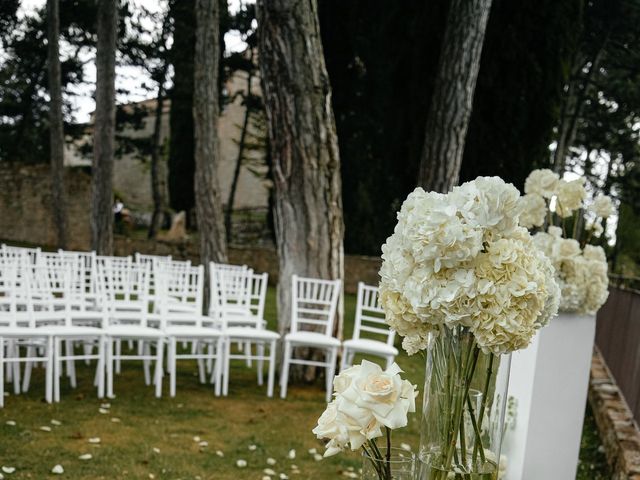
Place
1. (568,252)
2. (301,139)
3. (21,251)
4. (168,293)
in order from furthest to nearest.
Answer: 1. (21,251)
2. (168,293)
3. (301,139)
4. (568,252)

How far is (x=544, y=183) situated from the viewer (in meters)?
2.76

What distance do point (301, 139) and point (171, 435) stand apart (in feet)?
9.39

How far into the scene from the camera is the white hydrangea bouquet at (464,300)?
1268 millimetres

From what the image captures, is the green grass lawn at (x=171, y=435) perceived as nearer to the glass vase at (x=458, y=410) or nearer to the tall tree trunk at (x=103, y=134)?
the glass vase at (x=458, y=410)

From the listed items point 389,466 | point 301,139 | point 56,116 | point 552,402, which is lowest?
point 552,402

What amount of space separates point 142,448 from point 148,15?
50.9ft

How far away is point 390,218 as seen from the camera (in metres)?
15.9

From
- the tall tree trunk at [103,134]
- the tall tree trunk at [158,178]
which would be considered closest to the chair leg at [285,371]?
the tall tree trunk at [103,134]

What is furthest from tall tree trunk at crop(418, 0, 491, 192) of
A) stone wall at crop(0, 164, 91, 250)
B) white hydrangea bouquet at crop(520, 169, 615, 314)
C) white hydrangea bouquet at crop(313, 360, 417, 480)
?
stone wall at crop(0, 164, 91, 250)

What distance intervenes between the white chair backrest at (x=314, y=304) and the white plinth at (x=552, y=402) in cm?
374

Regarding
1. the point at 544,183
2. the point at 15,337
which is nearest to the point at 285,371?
the point at 15,337

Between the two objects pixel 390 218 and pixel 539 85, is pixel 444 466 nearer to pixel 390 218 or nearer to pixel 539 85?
pixel 539 85

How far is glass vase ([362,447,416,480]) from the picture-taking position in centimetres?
133

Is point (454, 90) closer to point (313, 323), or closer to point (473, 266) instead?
point (313, 323)
